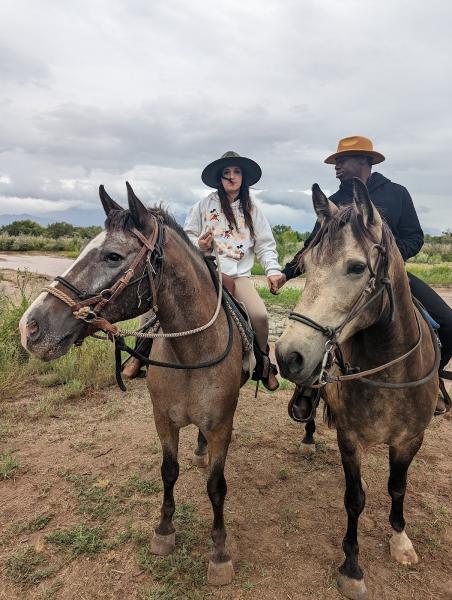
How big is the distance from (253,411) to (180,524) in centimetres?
234

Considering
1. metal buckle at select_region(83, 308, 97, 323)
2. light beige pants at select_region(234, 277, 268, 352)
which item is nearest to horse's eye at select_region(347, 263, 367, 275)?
metal buckle at select_region(83, 308, 97, 323)

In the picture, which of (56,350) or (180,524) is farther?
(180,524)

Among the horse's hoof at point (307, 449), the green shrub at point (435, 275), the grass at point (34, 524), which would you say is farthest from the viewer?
the green shrub at point (435, 275)

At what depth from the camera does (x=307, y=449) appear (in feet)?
15.1

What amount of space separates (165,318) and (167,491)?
149 cm

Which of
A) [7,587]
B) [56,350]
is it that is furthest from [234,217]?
[7,587]

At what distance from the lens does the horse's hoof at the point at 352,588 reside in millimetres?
2758

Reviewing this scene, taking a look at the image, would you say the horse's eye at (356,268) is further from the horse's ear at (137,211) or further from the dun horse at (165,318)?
the horse's ear at (137,211)

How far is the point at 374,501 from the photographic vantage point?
3.80 m

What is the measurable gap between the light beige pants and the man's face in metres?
1.35

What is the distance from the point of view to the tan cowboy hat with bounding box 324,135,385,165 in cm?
361

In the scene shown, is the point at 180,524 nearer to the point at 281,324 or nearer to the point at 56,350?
the point at 56,350

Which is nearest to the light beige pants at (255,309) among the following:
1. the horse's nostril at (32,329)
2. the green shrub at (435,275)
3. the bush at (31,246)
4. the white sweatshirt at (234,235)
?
the white sweatshirt at (234,235)

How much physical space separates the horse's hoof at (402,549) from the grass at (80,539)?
7.32ft
